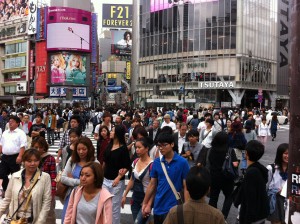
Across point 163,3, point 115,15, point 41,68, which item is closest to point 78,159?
point 163,3

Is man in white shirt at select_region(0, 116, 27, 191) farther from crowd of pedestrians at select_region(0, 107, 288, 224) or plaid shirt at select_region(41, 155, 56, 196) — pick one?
plaid shirt at select_region(41, 155, 56, 196)

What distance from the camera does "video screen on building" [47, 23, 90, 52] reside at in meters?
67.9

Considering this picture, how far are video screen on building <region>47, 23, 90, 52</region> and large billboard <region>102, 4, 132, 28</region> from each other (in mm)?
52656

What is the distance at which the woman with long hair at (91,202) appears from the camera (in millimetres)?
3565

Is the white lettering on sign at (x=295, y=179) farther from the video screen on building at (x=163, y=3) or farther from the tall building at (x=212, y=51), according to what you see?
the video screen on building at (x=163, y=3)

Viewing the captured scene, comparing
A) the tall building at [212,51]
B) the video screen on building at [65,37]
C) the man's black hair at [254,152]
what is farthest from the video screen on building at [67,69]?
the man's black hair at [254,152]

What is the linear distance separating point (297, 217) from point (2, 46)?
83.8 m

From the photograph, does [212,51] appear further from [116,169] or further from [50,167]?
[50,167]

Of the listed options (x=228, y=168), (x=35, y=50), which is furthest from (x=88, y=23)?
(x=228, y=168)

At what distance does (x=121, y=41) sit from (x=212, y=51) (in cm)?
6684

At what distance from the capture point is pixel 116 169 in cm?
561

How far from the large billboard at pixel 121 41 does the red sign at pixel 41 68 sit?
48684 mm

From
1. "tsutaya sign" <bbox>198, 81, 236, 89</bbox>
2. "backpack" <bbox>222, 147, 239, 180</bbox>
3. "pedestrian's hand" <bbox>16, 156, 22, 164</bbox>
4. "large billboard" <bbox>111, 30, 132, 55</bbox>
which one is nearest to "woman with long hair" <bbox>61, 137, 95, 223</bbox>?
"pedestrian's hand" <bbox>16, 156, 22, 164</bbox>

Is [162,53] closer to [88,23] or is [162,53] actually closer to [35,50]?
[88,23]
